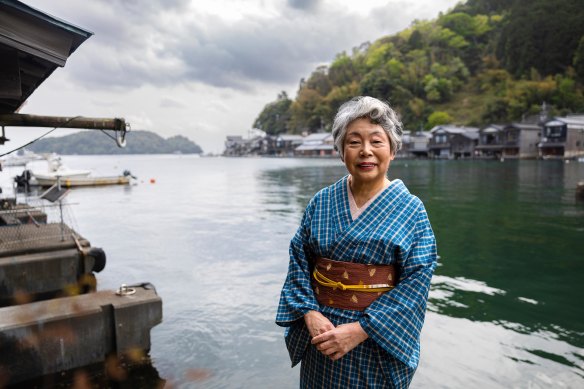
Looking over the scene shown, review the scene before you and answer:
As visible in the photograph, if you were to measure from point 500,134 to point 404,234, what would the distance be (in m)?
73.6

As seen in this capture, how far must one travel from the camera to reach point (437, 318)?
24.2 feet

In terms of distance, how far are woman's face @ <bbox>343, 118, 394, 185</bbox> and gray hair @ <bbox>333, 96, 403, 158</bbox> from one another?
3 centimetres

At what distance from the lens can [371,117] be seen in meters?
2.31

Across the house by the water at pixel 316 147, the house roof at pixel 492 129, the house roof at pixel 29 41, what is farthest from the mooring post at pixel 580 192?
the house by the water at pixel 316 147

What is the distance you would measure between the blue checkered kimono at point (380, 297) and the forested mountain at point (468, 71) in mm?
80792

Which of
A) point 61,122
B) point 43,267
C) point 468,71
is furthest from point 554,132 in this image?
point 61,122

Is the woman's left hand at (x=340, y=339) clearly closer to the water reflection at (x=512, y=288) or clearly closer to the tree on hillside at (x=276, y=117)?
the water reflection at (x=512, y=288)

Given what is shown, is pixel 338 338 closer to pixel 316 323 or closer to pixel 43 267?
pixel 316 323

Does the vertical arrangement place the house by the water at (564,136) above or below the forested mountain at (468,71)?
below

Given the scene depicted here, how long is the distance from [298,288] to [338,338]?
405 mm

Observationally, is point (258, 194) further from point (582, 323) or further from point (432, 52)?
point (432, 52)

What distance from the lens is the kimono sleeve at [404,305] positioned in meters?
2.15

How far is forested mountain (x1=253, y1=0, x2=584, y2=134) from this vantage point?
72.9m

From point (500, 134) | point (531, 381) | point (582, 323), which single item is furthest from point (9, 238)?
point (500, 134)
